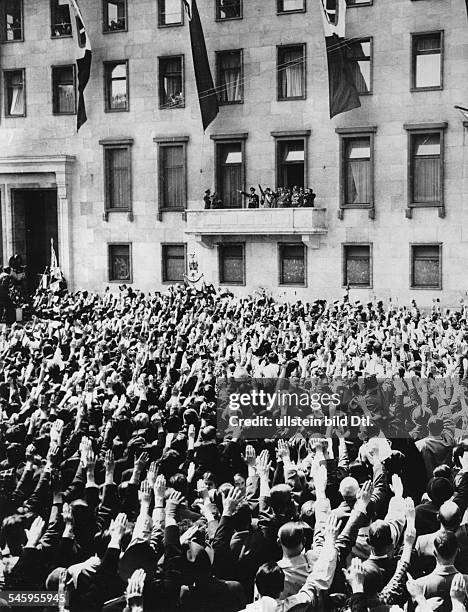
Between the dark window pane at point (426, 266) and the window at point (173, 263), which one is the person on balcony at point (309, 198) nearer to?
the dark window pane at point (426, 266)

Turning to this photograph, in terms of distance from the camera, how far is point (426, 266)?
119 feet

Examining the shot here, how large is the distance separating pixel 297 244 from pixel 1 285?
41.1 ft

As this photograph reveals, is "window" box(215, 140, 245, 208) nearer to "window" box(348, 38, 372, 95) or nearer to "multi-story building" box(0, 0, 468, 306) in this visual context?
"multi-story building" box(0, 0, 468, 306)

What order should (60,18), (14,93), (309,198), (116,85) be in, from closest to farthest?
(309,198)
(116,85)
(60,18)
(14,93)

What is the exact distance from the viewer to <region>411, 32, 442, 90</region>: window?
117ft

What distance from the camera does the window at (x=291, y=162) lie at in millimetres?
38531

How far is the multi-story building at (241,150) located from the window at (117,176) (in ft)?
0.30

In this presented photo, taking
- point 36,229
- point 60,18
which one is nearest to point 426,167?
point 60,18

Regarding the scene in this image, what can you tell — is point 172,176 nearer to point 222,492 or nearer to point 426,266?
point 426,266

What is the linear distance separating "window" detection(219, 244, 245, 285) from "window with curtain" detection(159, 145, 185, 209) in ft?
9.92

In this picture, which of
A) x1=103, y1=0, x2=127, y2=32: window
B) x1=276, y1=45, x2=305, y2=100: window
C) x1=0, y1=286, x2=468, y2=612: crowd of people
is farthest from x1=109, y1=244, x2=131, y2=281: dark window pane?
x1=0, y1=286, x2=468, y2=612: crowd of people

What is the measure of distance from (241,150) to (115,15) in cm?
872

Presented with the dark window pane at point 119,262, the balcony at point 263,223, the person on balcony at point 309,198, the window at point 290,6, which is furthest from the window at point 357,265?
the dark window pane at point 119,262

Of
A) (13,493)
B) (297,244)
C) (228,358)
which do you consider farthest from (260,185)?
(13,493)
